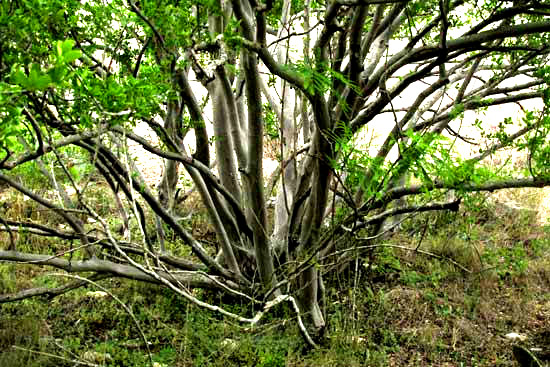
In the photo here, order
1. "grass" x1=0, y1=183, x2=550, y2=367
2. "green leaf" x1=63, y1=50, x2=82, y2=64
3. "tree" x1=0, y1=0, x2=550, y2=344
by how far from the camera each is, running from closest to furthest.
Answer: "green leaf" x1=63, y1=50, x2=82, y2=64 < "tree" x1=0, y1=0, x2=550, y2=344 < "grass" x1=0, y1=183, x2=550, y2=367

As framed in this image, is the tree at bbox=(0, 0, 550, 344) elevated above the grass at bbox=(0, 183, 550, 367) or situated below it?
above

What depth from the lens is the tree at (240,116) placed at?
2613mm

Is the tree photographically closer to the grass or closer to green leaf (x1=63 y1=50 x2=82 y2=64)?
green leaf (x1=63 y1=50 x2=82 y2=64)

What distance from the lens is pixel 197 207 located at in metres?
6.98

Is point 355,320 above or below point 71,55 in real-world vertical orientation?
below

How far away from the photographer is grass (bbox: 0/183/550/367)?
392cm

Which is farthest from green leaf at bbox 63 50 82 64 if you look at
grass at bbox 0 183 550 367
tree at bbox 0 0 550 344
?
grass at bbox 0 183 550 367

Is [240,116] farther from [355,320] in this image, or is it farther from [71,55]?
[71,55]

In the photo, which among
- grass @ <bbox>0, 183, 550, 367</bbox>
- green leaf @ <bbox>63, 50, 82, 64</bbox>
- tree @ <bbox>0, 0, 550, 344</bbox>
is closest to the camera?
green leaf @ <bbox>63, 50, 82, 64</bbox>

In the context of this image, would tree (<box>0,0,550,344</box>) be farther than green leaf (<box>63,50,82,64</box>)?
Yes

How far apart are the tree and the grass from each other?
351 millimetres

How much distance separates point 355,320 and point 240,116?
1.91 metres

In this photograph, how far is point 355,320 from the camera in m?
4.54

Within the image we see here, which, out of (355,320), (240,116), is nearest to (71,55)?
(240,116)
